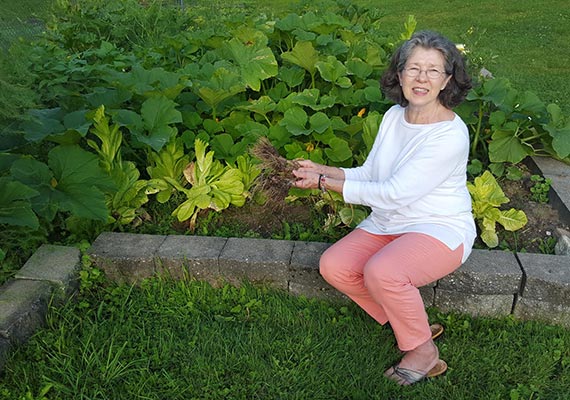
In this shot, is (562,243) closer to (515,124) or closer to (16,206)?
(515,124)

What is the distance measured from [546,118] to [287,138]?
1.39 m

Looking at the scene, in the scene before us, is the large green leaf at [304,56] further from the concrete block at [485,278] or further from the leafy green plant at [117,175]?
the concrete block at [485,278]

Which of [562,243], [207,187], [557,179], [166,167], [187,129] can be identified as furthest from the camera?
[187,129]

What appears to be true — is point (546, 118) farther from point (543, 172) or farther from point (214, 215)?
point (214, 215)

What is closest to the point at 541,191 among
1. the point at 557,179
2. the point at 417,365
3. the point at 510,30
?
the point at 557,179

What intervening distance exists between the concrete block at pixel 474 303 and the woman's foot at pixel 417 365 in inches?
12.2

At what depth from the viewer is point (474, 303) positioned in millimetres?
2420

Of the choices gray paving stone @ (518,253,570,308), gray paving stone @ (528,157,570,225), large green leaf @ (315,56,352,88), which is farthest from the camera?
large green leaf @ (315,56,352,88)

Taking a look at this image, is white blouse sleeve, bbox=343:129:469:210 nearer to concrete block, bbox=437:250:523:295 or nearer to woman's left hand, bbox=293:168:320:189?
woman's left hand, bbox=293:168:320:189

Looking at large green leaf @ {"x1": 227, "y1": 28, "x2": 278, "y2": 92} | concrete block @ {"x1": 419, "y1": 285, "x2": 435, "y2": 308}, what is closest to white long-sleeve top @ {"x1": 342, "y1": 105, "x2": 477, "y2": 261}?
concrete block @ {"x1": 419, "y1": 285, "x2": 435, "y2": 308}

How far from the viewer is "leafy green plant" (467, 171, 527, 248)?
8.83ft

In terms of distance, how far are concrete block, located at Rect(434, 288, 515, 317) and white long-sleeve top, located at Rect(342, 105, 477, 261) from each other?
0.27 m

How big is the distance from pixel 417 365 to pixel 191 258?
1.04m

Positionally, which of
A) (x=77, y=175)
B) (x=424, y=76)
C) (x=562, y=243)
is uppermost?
(x=424, y=76)
